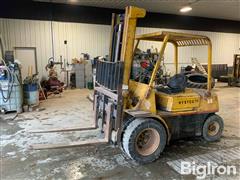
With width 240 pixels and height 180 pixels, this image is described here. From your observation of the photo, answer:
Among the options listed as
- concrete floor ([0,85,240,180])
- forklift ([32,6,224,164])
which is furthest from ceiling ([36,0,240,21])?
forklift ([32,6,224,164])

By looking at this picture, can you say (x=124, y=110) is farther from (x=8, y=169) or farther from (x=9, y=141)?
(x=9, y=141)

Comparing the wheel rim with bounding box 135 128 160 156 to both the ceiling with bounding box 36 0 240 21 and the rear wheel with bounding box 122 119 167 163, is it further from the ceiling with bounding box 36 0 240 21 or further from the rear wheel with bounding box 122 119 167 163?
the ceiling with bounding box 36 0 240 21

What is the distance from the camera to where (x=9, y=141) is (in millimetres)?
3998

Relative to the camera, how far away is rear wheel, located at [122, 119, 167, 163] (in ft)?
10.1

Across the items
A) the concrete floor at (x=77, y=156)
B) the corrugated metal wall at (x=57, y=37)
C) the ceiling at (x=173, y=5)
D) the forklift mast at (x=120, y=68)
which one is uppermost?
the ceiling at (x=173, y=5)

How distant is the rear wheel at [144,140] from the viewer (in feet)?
10.1

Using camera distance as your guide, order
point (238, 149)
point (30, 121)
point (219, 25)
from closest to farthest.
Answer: point (238, 149) < point (30, 121) < point (219, 25)

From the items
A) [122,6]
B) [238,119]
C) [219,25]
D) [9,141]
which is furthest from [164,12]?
[9,141]

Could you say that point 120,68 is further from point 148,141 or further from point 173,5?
point 173,5

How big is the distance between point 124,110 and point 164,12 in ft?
34.9

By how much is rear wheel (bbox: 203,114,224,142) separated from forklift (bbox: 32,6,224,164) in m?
0.02

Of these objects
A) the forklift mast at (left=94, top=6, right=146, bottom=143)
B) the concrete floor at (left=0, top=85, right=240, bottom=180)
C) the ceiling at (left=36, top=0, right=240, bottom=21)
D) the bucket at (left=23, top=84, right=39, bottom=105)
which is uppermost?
the ceiling at (left=36, top=0, right=240, bottom=21)

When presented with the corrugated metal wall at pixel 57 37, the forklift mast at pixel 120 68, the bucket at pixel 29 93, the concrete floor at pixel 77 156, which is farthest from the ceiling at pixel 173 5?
the forklift mast at pixel 120 68

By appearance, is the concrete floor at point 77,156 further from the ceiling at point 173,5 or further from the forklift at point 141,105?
the ceiling at point 173,5
